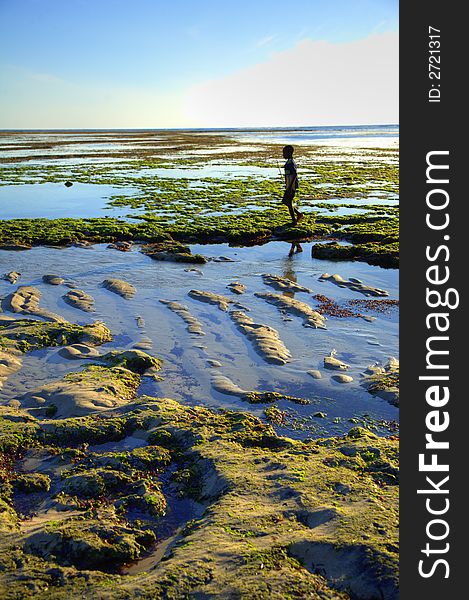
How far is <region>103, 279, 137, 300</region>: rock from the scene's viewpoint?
34.3 ft

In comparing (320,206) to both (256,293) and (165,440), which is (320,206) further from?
(165,440)

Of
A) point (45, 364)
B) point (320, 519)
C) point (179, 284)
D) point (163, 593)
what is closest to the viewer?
point (163, 593)

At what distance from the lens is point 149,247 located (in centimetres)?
1495

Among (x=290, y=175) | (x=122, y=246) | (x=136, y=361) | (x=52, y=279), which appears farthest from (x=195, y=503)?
(x=290, y=175)

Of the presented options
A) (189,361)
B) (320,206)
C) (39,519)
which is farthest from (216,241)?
(39,519)

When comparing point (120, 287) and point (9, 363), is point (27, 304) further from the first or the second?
point (9, 363)

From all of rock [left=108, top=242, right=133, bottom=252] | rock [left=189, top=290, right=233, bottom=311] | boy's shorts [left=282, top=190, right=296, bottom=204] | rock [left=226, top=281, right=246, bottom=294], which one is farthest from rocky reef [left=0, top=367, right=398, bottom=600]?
boy's shorts [left=282, top=190, right=296, bottom=204]

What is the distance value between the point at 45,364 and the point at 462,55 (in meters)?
6.35

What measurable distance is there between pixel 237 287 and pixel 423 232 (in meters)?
8.19

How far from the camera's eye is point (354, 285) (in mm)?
11133

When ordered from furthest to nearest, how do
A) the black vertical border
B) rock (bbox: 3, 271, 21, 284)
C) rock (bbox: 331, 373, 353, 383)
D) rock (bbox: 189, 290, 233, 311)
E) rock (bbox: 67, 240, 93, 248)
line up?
rock (bbox: 67, 240, 93, 248) → rock (bbox: 3, 271, 21, 284) → rock (bbox: 189, 290, 233, 311) → rock (bbox: 331, 373, 353, 383) → the black vertical border

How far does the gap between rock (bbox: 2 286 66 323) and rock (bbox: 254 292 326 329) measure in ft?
13.5

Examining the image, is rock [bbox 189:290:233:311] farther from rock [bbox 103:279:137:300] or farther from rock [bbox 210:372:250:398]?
rock [bbox 210:372:250:398]

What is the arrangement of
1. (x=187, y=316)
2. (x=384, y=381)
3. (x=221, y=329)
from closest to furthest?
(x=384, y=381), (x=221, y=329), (x=187, y=316)
